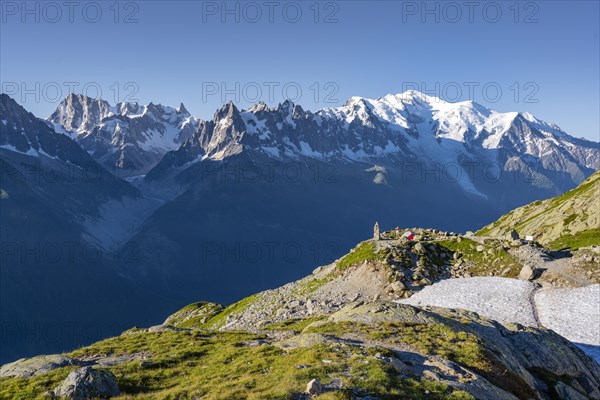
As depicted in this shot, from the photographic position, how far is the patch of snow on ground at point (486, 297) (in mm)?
48969

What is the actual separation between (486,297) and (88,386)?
151ft

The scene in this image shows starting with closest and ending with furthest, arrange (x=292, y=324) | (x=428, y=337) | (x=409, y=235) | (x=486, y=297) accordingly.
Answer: (x=428, y=337), (x=292, y=324), (x=486, y=297), (x=409, y=235)

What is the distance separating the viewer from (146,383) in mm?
25547

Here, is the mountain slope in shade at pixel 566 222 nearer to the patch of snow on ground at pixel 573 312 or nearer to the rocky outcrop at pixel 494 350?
the patch of snow on ground at pixel 573 312

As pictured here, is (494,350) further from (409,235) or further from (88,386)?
(409,235)

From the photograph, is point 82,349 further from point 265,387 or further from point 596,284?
point 596,284

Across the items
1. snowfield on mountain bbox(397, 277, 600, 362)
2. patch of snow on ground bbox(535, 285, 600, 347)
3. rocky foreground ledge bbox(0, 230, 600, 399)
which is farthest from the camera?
snowfield on mountain bbox(397, 277, 600, 362)

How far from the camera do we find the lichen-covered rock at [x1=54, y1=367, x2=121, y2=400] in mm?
22641

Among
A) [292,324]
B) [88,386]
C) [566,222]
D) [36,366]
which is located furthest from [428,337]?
[566,222]

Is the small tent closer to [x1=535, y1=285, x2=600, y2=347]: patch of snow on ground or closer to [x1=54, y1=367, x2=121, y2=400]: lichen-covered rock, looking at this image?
[x1=535, y1=285, x2=600, y2=347]: patch of snow on ground

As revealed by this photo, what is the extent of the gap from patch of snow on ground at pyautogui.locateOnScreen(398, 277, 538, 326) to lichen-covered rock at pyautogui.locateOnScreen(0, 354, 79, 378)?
3963 centimetres

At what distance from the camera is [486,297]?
176 ft

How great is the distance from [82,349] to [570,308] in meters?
50.5

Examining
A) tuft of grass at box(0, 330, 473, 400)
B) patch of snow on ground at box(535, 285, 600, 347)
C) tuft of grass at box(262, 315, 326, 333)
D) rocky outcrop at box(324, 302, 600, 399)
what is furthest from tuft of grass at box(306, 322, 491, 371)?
patch of snow on ground at box(535, 285, 600, 347)
